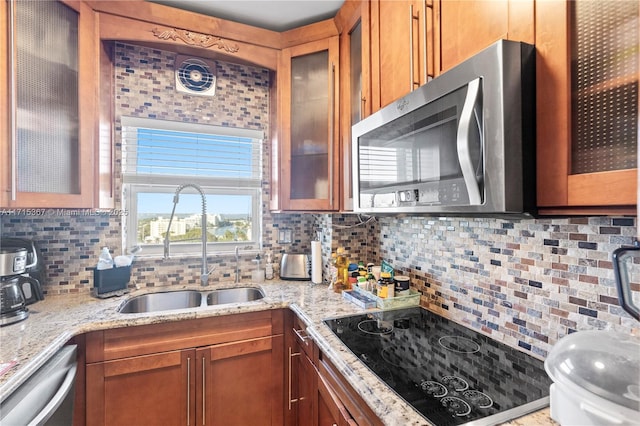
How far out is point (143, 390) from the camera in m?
1.33

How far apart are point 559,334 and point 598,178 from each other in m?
0.57

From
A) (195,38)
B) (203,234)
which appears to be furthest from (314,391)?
(195,38)

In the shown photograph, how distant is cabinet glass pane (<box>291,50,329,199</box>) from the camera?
1.76m

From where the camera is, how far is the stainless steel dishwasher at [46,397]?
862 mm

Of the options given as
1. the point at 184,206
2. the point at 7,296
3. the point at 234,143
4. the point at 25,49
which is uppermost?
the point at 25,49

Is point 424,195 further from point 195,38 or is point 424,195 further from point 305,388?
point 195,38

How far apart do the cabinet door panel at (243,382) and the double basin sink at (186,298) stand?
360 mm

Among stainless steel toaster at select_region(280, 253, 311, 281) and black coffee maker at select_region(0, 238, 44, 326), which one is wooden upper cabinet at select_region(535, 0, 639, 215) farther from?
black coffee maker at select_region(0, 238, 44, 326)

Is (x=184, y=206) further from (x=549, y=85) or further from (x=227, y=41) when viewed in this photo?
(x=549, y=85)

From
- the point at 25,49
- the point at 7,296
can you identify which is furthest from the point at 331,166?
the point at 7,296

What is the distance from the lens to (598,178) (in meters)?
0.57

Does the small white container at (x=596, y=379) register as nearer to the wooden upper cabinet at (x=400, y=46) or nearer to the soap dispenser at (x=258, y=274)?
the wooden upper cabinet at (x=400, y=46)

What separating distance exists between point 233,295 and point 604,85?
1894 mm

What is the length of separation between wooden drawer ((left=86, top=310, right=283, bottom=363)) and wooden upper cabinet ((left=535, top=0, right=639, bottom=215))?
1.31 m
